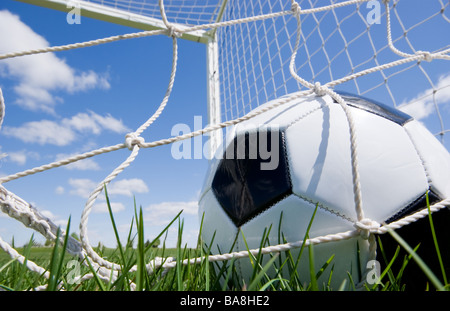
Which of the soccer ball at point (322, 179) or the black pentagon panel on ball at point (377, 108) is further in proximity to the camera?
the black pentagon panel on ball at point (377, 108)

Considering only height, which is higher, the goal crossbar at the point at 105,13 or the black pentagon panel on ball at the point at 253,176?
the goal crossbar at the point at 105,13

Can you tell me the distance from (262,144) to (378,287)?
0.46 metres

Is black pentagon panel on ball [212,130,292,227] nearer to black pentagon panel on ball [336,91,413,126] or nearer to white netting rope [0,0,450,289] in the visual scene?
white netting rope [0,0,450,289]

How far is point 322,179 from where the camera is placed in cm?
83

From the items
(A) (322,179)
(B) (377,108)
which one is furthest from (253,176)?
(B) (377,108)

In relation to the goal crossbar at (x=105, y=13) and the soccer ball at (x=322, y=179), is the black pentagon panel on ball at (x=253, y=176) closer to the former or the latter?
the soccer ball at (x=322, y=179)

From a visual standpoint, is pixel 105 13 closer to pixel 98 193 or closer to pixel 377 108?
pixel 98 193

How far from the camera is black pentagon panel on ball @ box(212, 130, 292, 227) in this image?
0.89m

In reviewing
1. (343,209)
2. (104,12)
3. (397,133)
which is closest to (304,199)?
(343,209)

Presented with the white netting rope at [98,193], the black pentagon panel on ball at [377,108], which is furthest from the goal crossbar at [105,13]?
the black pentagon panel on ball at [377,108]

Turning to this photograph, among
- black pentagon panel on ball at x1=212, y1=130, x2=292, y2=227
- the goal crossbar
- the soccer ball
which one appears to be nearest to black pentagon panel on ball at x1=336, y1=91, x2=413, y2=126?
the soccer ball

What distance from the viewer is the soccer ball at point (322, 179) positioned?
803 millimetres
